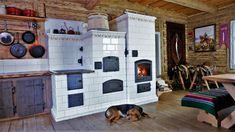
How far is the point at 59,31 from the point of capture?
3.71 m

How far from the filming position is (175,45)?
18.9 feet

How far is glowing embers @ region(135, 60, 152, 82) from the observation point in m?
3.78

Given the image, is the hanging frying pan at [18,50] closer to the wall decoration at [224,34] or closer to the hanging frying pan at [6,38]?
the hanging frying pan at [6,38]

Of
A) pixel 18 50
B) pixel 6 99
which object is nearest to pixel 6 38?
pixel 18 50

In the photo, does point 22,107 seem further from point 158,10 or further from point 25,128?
point 158,10

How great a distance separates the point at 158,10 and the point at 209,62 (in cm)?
238

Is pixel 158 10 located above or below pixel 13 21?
above

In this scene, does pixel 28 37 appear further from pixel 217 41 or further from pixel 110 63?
pixel 217 41

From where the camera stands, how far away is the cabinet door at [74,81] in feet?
9.93

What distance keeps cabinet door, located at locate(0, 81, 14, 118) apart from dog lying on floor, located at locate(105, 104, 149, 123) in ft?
5.60

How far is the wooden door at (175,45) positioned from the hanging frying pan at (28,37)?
13.3 ft

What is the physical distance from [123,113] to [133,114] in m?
0.19

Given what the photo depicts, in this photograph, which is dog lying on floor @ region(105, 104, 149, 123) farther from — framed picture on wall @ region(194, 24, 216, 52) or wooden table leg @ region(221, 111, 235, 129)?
framed picture on wall @ region(194, 24, 216, 52)

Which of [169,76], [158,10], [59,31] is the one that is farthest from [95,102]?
[158,10]
